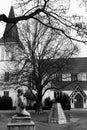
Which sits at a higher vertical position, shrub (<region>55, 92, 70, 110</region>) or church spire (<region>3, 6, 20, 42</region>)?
church spire (<region>3, 6, 20, 42</region>)

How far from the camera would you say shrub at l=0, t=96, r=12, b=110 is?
5862 cm

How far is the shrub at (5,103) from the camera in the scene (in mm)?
58625

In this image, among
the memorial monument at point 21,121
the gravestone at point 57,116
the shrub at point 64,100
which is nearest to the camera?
the memorial monument at point 21,121

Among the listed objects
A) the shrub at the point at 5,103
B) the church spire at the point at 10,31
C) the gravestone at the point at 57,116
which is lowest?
the gravestone at the point at 57,116

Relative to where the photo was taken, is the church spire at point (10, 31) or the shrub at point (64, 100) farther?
the shrub at point (64, 100)

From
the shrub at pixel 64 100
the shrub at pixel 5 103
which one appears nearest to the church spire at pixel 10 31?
the shrub at pixel 5 103

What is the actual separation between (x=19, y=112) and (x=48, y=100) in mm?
44000

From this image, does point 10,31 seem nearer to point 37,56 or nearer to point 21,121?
point 21,121

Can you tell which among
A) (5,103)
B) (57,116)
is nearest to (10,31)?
(57,116)

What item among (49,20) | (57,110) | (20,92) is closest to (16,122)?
(20,92)

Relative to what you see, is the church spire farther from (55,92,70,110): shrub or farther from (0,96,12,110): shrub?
(55,92,70,110): shrub

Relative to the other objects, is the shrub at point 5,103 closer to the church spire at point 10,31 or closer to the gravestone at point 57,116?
the church spire at point 10,31

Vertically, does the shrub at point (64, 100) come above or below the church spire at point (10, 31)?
below

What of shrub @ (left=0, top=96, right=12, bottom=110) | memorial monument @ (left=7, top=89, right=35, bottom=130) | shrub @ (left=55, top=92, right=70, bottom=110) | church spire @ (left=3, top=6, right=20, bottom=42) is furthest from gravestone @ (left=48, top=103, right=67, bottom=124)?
shrub @ (left=0, top=96, right=12, bottom=110)
